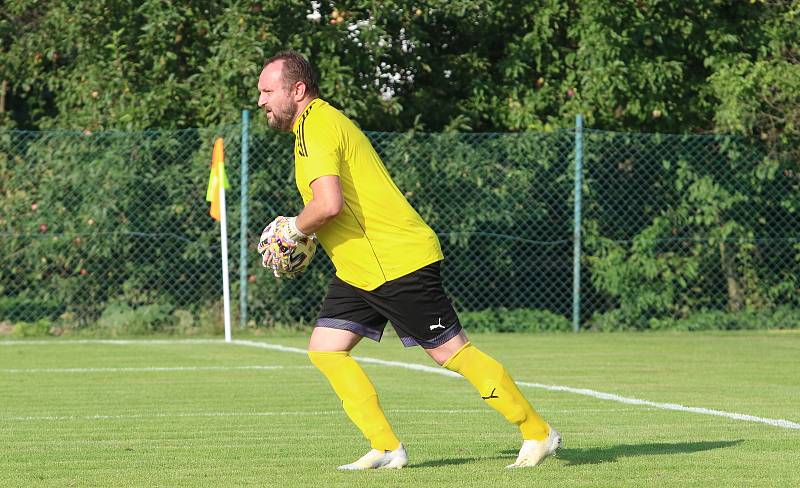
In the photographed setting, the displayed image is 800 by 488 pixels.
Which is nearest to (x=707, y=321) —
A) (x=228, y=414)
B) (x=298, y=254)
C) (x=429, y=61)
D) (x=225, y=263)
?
(x=429, y=61)

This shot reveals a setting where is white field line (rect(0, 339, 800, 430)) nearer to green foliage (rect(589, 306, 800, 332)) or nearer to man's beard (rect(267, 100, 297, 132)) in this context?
man's beard (rect(267, 100, 297, 132))

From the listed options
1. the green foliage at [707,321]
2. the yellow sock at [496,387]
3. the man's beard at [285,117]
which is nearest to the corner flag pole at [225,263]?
the green foliage at [707,321]

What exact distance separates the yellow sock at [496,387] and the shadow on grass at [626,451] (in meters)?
0.32

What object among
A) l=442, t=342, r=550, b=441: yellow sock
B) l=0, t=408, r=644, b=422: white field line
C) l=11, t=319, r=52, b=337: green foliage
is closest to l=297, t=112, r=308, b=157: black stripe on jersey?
l=442, t=342, r=550, b=441: yellow sock

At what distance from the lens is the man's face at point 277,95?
252 inches

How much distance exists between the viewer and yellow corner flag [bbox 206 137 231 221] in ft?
49.8

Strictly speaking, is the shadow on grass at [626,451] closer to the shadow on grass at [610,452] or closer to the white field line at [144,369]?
the shadow on grass at [610,452]

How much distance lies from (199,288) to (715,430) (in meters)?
9.37

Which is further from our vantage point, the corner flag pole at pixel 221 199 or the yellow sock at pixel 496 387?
the corner flag pole at pixel 221 199

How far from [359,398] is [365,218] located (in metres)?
0.80

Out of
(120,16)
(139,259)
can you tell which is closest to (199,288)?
(139,259)

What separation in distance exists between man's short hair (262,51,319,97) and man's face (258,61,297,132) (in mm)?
20

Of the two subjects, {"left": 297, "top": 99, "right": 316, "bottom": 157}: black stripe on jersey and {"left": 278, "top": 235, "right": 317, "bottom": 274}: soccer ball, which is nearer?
{"left": 297, "top": 99, "right": 316, "bottom": 157}: black stripe on jersey

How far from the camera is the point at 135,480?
241 inches
